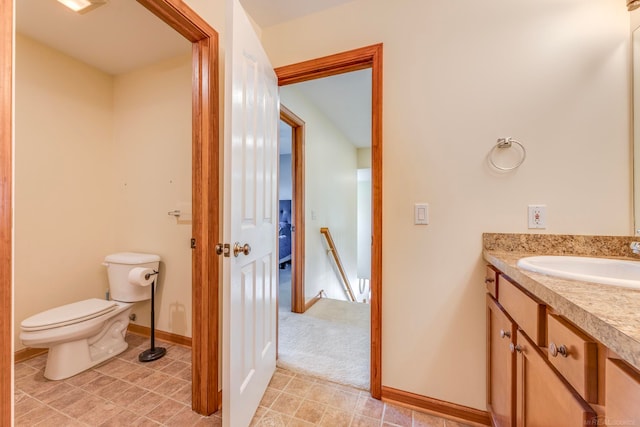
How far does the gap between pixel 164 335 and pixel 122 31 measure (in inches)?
93.7

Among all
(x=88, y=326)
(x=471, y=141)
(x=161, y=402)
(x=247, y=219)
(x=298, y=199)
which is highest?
(x=471, y=141)

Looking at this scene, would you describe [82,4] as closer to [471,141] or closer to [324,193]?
[471,141]

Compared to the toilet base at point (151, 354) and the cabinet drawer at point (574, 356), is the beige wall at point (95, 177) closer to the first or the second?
the toilet base at point (151, 354)

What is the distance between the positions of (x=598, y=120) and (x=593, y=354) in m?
1.18

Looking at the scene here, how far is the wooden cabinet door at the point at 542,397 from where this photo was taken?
55cm

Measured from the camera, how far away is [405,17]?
1.43m

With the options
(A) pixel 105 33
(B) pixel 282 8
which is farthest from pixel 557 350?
(A) pixel 105 33

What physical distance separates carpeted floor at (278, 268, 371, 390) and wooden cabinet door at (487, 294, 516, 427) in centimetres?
68

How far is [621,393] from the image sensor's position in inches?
16.8

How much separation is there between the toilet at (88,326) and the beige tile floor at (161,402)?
10 cm

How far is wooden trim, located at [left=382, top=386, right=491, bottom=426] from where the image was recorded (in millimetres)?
1295

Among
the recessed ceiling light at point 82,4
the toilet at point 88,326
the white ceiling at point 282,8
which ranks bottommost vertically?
the toilet at point 88,326

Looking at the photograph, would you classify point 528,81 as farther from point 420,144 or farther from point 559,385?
point 559,385

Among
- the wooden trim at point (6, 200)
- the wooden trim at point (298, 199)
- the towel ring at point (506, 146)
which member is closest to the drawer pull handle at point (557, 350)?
the towel ring at point (506, 146)
